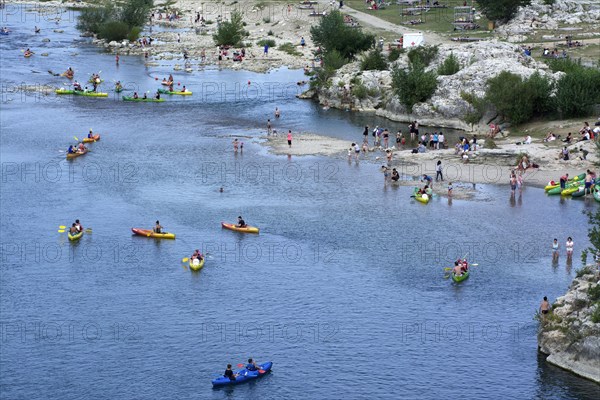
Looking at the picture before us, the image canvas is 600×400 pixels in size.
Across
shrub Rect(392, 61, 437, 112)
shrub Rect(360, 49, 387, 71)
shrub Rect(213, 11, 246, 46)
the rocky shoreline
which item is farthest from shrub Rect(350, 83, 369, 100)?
the rocky shoreline

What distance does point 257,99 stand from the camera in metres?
129

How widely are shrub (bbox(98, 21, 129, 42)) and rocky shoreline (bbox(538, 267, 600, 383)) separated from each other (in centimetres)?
12540

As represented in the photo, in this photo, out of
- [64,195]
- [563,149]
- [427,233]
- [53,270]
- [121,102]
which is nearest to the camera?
[53,270]

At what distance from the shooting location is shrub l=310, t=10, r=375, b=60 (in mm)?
139000

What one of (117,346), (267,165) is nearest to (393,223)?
(267,165)

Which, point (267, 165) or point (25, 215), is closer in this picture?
point (25, 215)

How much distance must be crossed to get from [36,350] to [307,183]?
36701 millimetres

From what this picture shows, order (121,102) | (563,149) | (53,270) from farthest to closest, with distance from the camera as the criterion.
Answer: (121,102)
(563,149)
(53,270)

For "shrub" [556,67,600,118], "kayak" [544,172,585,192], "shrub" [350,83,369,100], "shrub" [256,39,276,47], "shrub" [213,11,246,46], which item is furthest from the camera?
"shrub" [256,39,276,47]

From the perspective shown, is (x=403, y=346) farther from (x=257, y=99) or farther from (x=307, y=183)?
(x=257, y=99)

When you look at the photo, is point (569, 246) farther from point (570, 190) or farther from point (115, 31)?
point (115, 31)

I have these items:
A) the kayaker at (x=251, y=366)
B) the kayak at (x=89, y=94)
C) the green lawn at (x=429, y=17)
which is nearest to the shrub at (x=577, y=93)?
the green lawn at (x=429, y=17)

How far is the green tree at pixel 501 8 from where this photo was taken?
5960 inches

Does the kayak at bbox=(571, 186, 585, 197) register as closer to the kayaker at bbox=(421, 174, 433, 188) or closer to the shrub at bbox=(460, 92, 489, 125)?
the kayaker at bbox=(421, 174, 433, 188)
